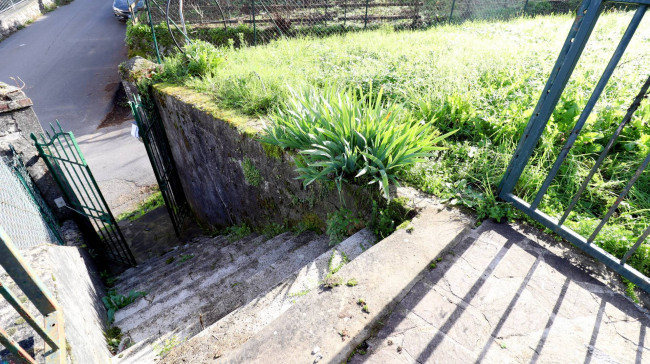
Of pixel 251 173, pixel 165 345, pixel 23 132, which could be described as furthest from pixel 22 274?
pixel 23 132

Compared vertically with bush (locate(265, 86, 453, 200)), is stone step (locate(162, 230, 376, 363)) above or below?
below

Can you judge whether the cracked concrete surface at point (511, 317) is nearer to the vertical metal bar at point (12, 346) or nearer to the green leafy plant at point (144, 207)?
the vertical metal bar at point (12, 346)

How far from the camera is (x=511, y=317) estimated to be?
70.7 inches

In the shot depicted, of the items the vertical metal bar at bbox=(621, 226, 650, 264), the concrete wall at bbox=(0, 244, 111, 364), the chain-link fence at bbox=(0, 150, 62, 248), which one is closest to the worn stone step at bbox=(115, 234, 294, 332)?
the concrete wall at bbox=(0, 244, 111, 364)

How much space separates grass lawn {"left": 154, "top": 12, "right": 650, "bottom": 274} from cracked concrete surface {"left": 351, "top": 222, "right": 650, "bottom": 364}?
1.37 ft

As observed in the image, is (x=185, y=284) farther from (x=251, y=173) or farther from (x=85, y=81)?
(x=85, y=81)

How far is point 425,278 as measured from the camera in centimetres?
201

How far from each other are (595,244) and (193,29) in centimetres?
1057

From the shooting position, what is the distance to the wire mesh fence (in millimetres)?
9391

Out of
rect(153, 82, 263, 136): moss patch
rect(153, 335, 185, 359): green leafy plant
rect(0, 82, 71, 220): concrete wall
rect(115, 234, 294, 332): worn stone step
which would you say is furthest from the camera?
rect(0, 82, 71, 220): concrete wall

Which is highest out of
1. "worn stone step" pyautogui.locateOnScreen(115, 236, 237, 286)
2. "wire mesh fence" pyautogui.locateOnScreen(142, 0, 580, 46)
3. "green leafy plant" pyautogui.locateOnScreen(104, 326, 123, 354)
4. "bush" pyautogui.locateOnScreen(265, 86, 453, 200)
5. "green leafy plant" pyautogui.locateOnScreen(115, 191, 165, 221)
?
"wire mesh fence" pyautogui.locateOnScreen(142, 0, 580, 46)

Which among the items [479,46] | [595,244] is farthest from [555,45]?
[595,244]

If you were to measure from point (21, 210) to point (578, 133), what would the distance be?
192 inches

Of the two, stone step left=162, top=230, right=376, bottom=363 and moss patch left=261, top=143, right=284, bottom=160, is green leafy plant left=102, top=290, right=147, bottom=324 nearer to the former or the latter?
stone step left=162, top=230, right=376, bottom=363
